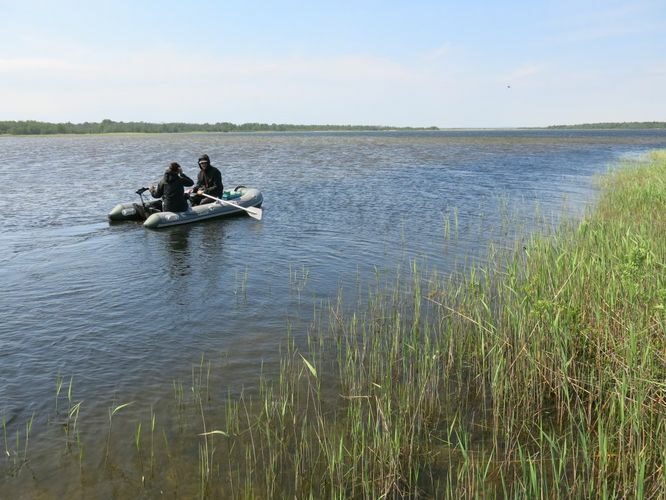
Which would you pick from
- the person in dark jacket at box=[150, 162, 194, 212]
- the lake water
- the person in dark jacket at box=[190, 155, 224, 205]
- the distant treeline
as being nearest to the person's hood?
the person in dark jacket at box=[150, 162, 194, 212]

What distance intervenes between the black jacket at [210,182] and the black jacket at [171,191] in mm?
1427

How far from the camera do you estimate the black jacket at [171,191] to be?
1370 cm

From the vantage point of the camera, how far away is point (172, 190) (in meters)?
13.7

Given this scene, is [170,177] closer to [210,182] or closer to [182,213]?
[182,213]

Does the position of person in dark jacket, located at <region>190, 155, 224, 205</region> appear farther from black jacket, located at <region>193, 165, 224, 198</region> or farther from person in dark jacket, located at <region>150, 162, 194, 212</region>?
person in dark jacket, located at <region>150, 162, 194, 212</region>

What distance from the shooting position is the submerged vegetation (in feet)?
12.4

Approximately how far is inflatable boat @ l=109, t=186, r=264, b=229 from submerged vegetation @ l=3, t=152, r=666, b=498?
329 inches

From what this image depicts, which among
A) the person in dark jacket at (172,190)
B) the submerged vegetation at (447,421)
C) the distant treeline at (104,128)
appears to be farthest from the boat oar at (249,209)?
the distant treeline at (104,128)

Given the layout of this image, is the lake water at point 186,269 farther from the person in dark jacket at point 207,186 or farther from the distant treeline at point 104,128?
the distant treeline at point 104,128

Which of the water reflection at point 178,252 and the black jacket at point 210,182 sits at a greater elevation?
the black jacket at point 210,182

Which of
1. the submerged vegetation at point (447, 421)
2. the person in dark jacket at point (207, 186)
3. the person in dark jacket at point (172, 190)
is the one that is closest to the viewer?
the submerged vegetation at point (447, 421)

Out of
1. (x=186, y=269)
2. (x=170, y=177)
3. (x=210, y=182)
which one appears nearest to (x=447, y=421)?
(x=186, y=269)

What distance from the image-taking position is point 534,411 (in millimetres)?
4758

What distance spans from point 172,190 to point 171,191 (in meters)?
0.04
